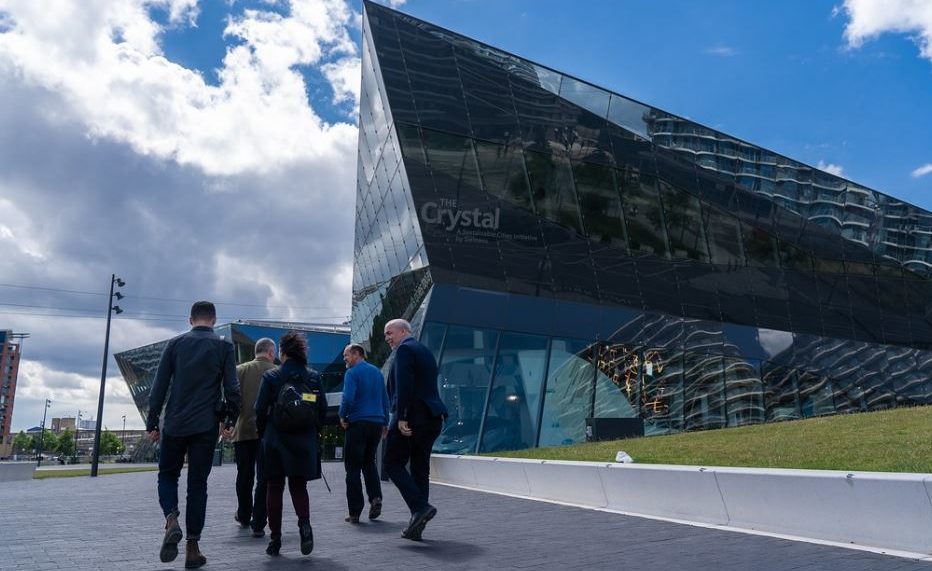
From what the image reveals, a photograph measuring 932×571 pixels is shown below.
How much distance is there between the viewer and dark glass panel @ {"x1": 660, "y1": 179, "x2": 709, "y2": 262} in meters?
25.2

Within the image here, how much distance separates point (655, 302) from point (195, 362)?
65.8 feet

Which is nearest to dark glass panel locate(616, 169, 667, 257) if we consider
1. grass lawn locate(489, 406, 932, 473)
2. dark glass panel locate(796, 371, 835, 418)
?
dark glass panel locate(796, 371, 835, 418)

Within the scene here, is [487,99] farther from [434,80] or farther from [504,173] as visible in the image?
[504,173]

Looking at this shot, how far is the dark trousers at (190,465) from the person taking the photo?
6000mm

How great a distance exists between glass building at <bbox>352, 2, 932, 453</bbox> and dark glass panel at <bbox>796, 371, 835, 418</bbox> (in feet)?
0.24

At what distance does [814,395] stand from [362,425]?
71.5 feet

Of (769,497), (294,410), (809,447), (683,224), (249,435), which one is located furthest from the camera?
(683,224)

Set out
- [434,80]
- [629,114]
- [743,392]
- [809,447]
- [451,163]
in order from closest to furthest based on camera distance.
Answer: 1. [809,447]
2. [451,163]
3. [434,80]
4. [629,114]
5. [743,392]

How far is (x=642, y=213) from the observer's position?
24.8m

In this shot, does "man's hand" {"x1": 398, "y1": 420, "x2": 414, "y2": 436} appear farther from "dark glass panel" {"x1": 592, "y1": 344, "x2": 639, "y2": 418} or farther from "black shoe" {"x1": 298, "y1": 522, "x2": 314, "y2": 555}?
"dark glass panel" {"x1": 592, "y1": 344, "x2": 639, "y2": 418}

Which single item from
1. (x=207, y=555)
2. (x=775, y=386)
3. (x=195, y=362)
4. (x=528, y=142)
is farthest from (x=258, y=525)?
(x=775, y=386)

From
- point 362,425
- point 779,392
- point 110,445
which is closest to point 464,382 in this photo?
point 779,392

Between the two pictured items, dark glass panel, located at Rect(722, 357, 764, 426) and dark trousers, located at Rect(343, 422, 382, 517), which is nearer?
dark trousers, located at Rect(343, 422, 382, 517)

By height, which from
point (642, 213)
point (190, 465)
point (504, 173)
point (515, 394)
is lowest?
point (190, 465)
